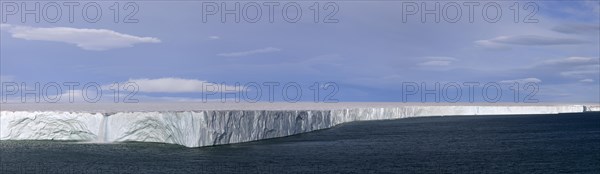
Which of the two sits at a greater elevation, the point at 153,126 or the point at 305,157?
the point at 153,126

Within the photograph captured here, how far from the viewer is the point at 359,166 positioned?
944 inches

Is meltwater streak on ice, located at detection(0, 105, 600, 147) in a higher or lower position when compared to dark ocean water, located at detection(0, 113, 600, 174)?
higher

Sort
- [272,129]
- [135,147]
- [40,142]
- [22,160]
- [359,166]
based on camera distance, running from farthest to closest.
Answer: [272,129] < [40,142] < [135,147] < [22,160] < [359,166]

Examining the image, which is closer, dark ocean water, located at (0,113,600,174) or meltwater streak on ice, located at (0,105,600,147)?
dark ocean water, located at (0,113,600,174)

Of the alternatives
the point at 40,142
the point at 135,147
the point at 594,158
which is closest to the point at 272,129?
the point at 135,147

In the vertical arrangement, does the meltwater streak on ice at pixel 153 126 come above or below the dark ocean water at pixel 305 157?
above

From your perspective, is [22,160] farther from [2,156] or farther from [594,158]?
[594,158]

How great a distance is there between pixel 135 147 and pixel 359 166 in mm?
11952

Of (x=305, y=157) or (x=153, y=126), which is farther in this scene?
(x=153, y=126)

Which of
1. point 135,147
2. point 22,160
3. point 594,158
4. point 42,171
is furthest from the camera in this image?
point 135,147

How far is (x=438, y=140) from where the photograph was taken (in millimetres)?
39531

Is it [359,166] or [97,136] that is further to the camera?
[97,136]

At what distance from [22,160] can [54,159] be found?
113 cm

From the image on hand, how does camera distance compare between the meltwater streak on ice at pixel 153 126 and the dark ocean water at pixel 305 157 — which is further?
the meltwater streak on ice at pixel 153 126
